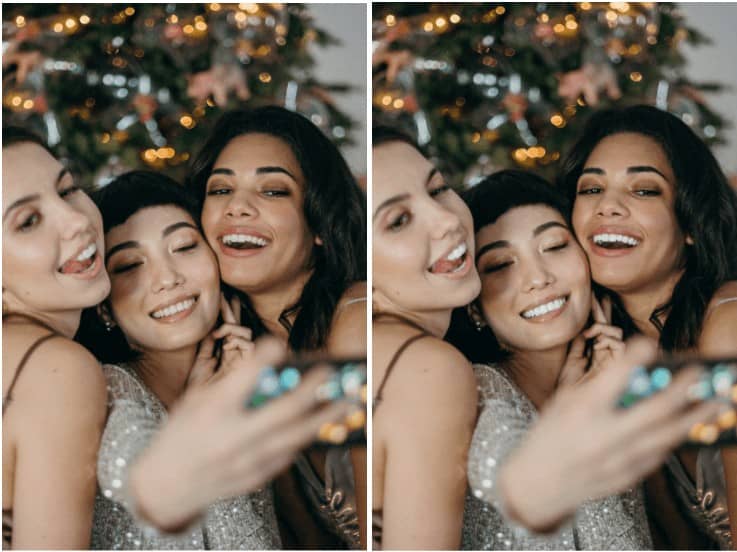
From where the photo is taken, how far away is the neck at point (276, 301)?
2.59 metres

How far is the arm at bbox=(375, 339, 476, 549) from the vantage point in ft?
8.32

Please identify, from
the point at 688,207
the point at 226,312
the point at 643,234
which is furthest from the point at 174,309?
the point at 688,207

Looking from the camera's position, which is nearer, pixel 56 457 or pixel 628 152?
pixel 56 457

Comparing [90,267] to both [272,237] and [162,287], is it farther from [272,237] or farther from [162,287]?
[272,237]

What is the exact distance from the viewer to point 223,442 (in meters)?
2.51

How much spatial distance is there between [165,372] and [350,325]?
48cm

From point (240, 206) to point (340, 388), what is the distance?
526mm

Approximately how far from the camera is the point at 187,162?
258cm

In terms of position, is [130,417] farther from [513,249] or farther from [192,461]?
[513,249]

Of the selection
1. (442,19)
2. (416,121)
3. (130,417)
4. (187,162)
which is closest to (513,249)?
(416,121)

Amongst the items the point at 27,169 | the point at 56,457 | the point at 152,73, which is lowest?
the point at 56,457

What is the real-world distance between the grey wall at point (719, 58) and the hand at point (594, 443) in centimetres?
56

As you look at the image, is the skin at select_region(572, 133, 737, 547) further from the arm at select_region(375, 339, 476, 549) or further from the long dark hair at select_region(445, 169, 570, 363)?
the arm at select_region(375, 339, 476, 549)

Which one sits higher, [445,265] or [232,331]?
[445,265]
